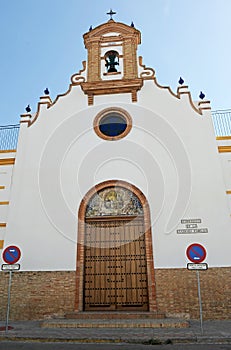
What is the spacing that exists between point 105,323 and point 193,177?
214 inches

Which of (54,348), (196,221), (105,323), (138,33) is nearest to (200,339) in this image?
(105,323)

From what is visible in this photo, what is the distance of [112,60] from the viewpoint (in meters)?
13.1

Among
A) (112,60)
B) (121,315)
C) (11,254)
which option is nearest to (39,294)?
(11,254)

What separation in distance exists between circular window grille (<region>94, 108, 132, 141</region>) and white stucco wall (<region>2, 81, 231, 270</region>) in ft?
0.69

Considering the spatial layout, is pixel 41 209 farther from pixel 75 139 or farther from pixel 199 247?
pixel 199 247

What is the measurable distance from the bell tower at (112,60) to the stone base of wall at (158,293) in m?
6.84

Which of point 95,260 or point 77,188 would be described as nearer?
point 95,260

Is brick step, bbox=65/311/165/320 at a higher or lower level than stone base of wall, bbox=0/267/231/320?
lower

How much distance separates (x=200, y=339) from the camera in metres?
6.14

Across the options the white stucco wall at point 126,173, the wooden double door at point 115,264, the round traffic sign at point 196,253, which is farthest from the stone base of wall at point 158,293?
the round traffic sign at point 196,253

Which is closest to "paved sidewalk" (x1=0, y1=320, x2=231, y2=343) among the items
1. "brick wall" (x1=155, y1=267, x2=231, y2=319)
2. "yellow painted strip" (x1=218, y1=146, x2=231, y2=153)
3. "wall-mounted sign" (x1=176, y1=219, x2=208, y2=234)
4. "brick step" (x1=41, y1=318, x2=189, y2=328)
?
"brick step" (x1=41, y1=318, x2=189, y2=328)

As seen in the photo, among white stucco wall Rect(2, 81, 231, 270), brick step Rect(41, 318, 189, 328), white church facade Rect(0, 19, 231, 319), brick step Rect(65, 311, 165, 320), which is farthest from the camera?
white stucco wall Rect(2, 81, 231, 270)

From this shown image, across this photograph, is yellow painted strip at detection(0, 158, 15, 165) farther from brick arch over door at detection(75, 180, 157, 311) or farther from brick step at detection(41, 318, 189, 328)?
brick step at detection(41, 318, 189, 328)

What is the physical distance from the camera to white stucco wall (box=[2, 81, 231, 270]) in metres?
9.62
